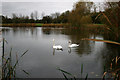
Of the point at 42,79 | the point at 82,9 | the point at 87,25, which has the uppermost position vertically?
the point at 82,9

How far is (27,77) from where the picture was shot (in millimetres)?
3137

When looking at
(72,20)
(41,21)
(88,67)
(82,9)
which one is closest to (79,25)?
(72,20)

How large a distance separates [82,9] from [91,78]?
22.5 meters

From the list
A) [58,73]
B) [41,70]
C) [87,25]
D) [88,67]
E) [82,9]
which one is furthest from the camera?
[82,9]

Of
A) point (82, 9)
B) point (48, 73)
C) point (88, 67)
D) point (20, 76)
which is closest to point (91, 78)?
point (88, 67)

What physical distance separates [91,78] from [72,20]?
20205 millimetres

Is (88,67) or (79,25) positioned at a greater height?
(79,25)

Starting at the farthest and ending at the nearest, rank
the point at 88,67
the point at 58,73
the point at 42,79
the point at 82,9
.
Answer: the point at 82,9
the point at 88,67
the point at 58,73
the point at 42,79

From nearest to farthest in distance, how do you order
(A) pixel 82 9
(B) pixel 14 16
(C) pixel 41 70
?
(C) pixel 41 70 → (A) pixel 82 9 → (B) pixel 14 16

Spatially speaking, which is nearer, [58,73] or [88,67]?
[58,73]

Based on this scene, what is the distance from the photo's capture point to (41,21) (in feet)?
168

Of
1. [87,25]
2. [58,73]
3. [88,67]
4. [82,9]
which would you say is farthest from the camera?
[82,9]

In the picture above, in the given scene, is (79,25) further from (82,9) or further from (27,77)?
(27,77)

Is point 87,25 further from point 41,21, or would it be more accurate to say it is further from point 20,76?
point 41,21
